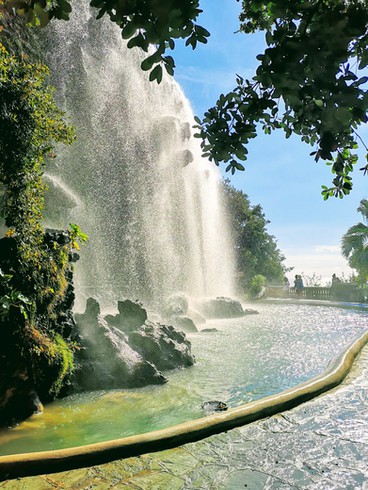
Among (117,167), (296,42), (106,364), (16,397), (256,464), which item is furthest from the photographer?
(117,167)

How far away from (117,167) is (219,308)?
9334 mm

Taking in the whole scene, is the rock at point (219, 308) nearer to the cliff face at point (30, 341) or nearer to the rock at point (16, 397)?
the cliff face at point (30, 341)

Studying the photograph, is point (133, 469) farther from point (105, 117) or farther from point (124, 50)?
point (124, 50)

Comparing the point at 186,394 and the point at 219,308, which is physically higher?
the point at 219,308

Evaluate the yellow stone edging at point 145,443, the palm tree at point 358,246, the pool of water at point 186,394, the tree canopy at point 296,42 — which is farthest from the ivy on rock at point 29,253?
the palm tree at point 358,246

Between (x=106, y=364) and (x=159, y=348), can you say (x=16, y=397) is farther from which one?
(x=159, y=348)

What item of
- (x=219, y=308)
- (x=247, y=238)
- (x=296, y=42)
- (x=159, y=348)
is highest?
(x=247, y=238)

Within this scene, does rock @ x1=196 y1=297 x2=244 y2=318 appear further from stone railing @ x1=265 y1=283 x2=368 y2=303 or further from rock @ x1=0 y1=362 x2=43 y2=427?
rock @ x1=0 y1=362 x2=43 y2=427

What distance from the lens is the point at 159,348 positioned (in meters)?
7.67

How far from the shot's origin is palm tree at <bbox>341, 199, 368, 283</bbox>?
24.9 m

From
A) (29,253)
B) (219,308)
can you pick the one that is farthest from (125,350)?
(219,308)

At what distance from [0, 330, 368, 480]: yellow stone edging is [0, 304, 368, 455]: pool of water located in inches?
41.5

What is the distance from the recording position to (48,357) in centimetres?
547

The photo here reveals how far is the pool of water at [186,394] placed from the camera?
4418mm
